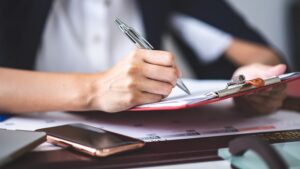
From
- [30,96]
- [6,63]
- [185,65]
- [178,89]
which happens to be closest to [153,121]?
[178,89]

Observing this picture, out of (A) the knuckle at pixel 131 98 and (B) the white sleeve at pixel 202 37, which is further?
(B) the white sleeve at pixel 202 37

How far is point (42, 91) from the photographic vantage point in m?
0.52

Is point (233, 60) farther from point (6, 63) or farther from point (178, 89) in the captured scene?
point (6, 63)

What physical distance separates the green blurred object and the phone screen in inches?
3.8

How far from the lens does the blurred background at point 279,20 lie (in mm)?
1932

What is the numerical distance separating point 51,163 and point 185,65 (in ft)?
2.57

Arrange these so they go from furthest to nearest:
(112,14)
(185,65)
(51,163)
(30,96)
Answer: (185,65) < (112,14) < (30,96) < (51,163)

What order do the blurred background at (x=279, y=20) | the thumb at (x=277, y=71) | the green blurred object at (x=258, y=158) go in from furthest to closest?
1. the blurred background at (x=279, y=20)
2. the thumb at (x=277, y=71)
3. the green blurred object at (x=258, y=158)

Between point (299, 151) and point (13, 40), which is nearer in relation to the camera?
point (299, 151)

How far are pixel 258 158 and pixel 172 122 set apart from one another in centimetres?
21

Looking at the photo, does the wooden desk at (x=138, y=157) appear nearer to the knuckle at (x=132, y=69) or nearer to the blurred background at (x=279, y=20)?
the knuckle at (x=132, y=69)

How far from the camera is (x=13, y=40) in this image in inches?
32.9

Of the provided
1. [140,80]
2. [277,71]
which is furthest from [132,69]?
[277,71]

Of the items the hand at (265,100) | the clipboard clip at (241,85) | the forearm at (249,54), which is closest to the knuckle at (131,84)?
the clipboard clip at (241,85)
